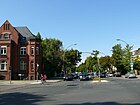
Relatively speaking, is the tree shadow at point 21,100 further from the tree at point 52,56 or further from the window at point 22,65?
the tree at point 52,56

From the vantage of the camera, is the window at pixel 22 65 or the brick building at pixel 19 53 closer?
the brick building at pixel 19 53

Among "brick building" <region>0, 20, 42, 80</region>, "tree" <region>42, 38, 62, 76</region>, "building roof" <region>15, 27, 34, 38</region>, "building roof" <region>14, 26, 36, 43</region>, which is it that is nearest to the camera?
"brick building" <region>0, 20, 42, 80</region>

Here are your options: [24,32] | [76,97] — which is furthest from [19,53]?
[76,97]

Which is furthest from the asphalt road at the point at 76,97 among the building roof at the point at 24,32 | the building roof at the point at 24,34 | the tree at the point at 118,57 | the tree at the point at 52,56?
the tree at the point at 118,57

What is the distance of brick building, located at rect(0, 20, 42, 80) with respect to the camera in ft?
223

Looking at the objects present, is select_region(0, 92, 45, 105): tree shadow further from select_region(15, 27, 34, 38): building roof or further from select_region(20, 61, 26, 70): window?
select_region(15, 27, 34, 38): building roof

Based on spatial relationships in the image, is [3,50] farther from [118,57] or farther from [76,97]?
[118,57]

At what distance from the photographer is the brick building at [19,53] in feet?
223

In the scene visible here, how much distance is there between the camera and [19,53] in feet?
234

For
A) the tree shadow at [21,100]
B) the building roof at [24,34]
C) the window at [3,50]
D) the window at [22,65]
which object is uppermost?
the building roof at [24,34]

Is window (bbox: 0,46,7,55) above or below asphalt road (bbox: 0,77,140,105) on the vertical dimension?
above

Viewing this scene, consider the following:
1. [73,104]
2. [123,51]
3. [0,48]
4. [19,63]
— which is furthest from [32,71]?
[73,104]

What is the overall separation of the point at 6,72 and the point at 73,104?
5338cm

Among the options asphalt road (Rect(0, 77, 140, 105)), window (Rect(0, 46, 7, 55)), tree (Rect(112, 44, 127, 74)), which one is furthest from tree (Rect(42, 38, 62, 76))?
asphalt road (Rect(0, 77, 140, 105))
